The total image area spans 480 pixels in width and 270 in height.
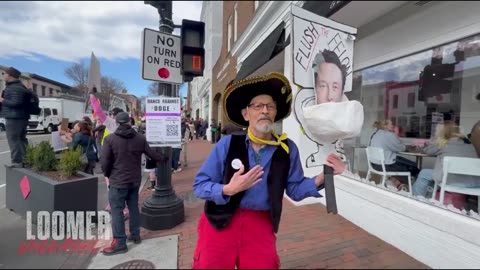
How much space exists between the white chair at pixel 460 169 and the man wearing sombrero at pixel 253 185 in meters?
2.65

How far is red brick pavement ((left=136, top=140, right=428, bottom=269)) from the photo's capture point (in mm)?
2873

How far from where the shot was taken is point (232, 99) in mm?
2199

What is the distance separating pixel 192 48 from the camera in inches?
171

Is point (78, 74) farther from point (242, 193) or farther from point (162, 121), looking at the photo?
point (242, 193)

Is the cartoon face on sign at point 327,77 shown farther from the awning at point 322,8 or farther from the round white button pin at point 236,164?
the round white button pin at point 236,164

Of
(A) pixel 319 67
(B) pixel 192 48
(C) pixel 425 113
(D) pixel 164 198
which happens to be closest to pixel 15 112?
(D) pixel 164 198

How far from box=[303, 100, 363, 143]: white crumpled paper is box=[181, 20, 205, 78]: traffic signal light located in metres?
3.07

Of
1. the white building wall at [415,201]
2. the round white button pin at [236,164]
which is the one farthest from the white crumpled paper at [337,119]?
the white building wall at [415,201]

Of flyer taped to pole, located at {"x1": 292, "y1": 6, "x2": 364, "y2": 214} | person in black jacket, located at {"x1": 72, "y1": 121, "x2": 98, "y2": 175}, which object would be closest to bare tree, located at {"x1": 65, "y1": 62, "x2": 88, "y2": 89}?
person in black jacket, located at {"x1": 72, "y1": 121, "x2": 98, "y2": 175}

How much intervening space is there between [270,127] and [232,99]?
39 cm

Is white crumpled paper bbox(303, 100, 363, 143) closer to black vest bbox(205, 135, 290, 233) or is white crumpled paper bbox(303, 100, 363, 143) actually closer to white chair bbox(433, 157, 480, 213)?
black vest bbox(205, 135, 290, 233)

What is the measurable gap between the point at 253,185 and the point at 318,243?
202 cm

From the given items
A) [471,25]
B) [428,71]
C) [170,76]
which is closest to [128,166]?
[170,76]

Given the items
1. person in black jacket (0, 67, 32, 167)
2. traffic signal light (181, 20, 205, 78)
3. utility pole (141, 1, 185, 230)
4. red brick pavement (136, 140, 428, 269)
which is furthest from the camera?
Answer: person in black jacket (0, 67, 32, 167)
